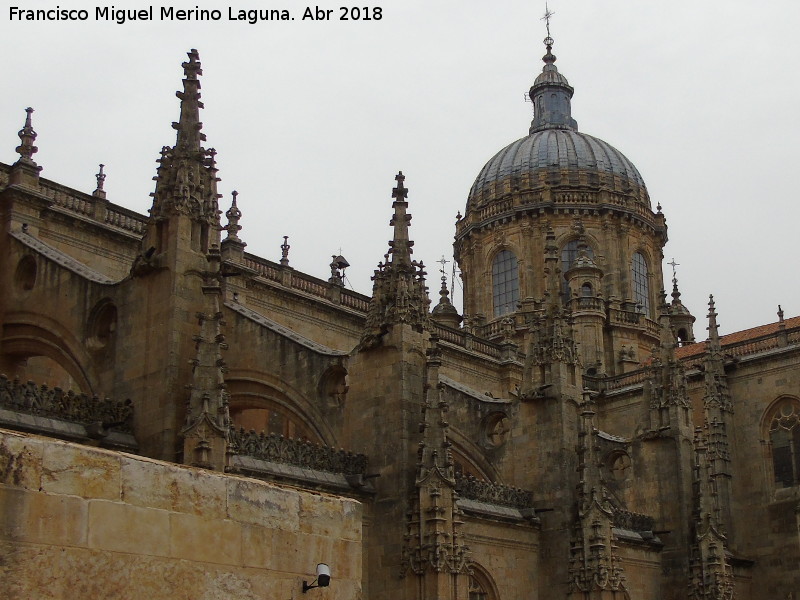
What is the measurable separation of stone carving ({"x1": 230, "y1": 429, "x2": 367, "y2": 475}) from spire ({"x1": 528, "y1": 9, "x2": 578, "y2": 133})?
35.6 m

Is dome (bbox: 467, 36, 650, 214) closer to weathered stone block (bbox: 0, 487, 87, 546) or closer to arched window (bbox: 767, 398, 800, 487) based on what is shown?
arched window (bbox: 767, 398, 800, 487)

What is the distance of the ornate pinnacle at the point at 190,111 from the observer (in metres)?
18.6

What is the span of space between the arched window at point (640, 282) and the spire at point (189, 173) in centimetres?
3213

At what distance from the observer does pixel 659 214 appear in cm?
5084

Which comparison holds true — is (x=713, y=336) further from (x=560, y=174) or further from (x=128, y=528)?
(x=128, y=528)

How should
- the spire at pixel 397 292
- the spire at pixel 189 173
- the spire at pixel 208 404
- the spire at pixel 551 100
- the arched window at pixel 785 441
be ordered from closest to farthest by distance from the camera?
the spire at pixel 208 404
the spire at pixel 189 173
the spire at pixel 397 292
the arched window at pixel 785 441
the spire at pixel 551 100

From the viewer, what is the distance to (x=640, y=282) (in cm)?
4903

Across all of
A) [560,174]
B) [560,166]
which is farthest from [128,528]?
[560,166]

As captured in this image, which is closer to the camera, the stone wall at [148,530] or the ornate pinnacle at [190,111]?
the stone wall at [148,530]

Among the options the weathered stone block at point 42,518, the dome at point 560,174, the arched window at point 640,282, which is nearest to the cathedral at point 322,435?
the weathered stone block at point 42,518

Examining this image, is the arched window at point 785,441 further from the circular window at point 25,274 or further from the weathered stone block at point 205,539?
the weathered stone block at point 205,539

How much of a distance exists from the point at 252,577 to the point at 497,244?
4246cm

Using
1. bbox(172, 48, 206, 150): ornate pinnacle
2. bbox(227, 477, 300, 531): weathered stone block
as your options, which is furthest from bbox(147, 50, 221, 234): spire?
bbox(227, 477, 300, 531): weathered stone block

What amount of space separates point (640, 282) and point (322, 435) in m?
30.6
